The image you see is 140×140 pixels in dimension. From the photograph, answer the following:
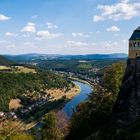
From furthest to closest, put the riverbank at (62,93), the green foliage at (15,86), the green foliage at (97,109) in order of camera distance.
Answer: the riverbank at (62,93)
the green foliage at (15,86)
the green foliage at (97,109)

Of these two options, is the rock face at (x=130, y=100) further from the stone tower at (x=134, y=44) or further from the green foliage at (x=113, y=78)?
the green foliage at (x=113, y=78)

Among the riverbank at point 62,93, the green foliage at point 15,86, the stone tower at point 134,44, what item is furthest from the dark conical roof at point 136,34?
the riverbank at point 62,93

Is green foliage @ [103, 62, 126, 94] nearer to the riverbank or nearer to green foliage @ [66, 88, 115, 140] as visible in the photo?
green foliage @ [66, 88, 115, 140]

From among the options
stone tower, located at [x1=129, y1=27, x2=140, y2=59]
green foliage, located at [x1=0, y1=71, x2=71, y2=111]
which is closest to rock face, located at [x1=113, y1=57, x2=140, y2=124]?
stone tower, located at [x1=129, y1=27, x2=140, y2=59]

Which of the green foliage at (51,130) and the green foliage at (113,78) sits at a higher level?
the green foliage at (113,78)

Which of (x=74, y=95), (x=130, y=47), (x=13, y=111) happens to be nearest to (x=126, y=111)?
(x=130, y=47)

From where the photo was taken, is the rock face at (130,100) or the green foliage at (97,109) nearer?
the rock face at (130,100)
